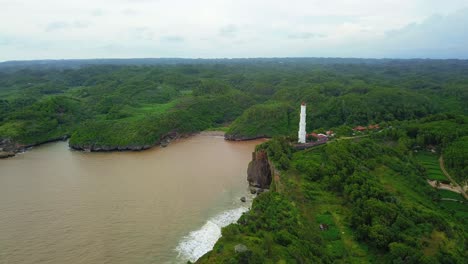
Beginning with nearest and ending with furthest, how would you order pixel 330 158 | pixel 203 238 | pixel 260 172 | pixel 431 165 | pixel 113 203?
1. pixel 203 238
2. pixel 330 158
3. pixel 113 203
4. pixel 431 165
5. pixel 260 172

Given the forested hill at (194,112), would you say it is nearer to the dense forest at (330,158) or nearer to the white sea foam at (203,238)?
the dense forest at (330,158)

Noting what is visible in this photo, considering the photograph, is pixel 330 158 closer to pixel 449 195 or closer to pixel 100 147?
pixel 449 195

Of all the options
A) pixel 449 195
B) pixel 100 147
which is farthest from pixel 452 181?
pixel 100 147

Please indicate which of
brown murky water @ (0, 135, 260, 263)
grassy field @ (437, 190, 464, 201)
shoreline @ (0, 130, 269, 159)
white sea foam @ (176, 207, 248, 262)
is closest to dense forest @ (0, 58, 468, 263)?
grassy field @ (437, 190, 464, 201)

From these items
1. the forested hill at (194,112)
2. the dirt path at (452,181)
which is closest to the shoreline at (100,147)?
the forested hill at (194,112)

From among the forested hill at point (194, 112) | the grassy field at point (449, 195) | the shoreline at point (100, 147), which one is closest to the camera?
the grassy field at point (449, 195)

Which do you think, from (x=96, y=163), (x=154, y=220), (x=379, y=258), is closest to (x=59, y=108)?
(x=96, y=163)
